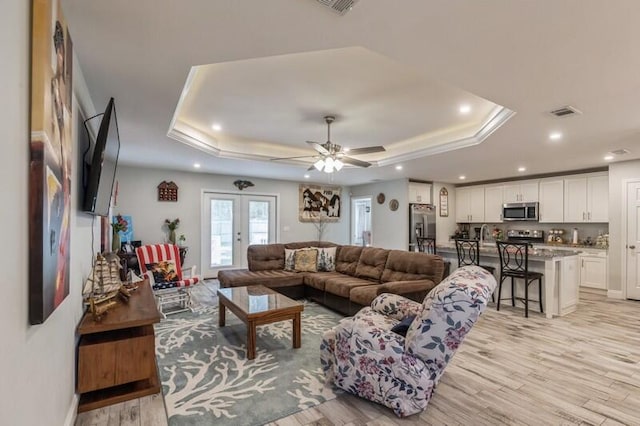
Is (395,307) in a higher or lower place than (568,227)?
lower

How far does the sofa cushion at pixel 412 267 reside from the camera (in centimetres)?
409

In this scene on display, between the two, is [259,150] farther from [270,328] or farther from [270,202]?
[270,328]

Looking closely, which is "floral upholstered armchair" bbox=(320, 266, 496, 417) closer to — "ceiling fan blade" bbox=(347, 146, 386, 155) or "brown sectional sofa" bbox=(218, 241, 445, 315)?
"brown sectional sofa" bbox=(218, 241, 445, 315)

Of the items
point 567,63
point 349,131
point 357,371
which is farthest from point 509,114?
point 357,371

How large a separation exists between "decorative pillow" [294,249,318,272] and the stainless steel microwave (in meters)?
4.82

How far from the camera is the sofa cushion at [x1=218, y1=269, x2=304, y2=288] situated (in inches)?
182

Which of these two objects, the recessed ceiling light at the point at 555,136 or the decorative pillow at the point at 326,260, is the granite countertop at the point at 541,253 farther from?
the decorative pillow at the point at 326,260

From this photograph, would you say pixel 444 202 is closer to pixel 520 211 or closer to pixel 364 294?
pixel 520 211

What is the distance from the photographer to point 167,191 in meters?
6.55

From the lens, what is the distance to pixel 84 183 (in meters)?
2.45

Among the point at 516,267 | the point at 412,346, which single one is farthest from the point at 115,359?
the point at 516,267

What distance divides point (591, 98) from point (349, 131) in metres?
2.65

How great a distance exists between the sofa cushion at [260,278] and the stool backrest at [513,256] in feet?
9.77

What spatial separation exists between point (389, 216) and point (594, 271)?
4078 millimetres
